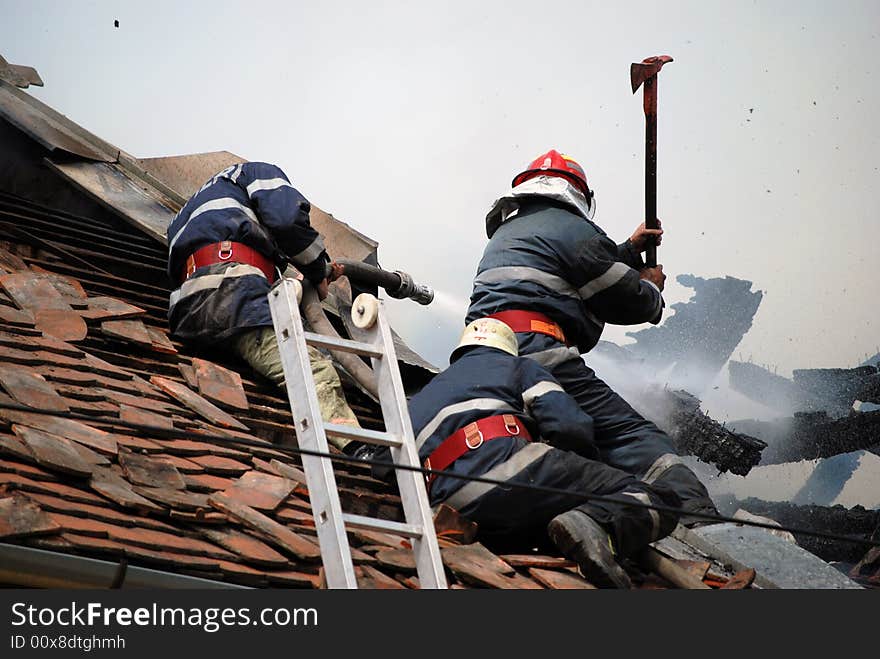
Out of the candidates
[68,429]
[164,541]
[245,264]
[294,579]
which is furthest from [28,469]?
[245,264]

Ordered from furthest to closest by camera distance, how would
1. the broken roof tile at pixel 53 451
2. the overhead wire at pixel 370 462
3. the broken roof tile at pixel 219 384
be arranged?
the broken roof tile at pixel 219 384, the broken roof tile at pixel 53 451, the overhead wire at pixel 370 462

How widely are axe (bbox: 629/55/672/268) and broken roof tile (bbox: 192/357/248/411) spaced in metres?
2.52

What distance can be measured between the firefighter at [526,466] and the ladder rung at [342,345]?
2.11 ft

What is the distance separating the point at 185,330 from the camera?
5.73 meters

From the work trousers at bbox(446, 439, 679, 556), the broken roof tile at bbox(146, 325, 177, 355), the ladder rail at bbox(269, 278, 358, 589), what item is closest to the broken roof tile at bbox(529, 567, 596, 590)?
the work trousers at bbox(446, 439, 679, 556)

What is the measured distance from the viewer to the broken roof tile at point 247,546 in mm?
3605

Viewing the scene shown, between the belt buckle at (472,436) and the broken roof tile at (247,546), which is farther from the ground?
the belt buckle at (472,436)

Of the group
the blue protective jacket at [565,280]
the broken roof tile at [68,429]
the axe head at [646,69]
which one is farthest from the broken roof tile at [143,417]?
the axe head at [646,69]

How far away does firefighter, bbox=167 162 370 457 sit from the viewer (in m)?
5.64

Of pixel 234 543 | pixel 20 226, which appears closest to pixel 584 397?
pixel 234 543

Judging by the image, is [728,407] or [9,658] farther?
[728,407]

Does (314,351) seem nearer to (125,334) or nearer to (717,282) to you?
(125,334)

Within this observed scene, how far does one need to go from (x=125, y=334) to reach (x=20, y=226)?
149 centimetres

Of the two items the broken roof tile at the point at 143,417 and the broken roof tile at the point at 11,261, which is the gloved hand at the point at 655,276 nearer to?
the broken roof tile at the point at 143,417
